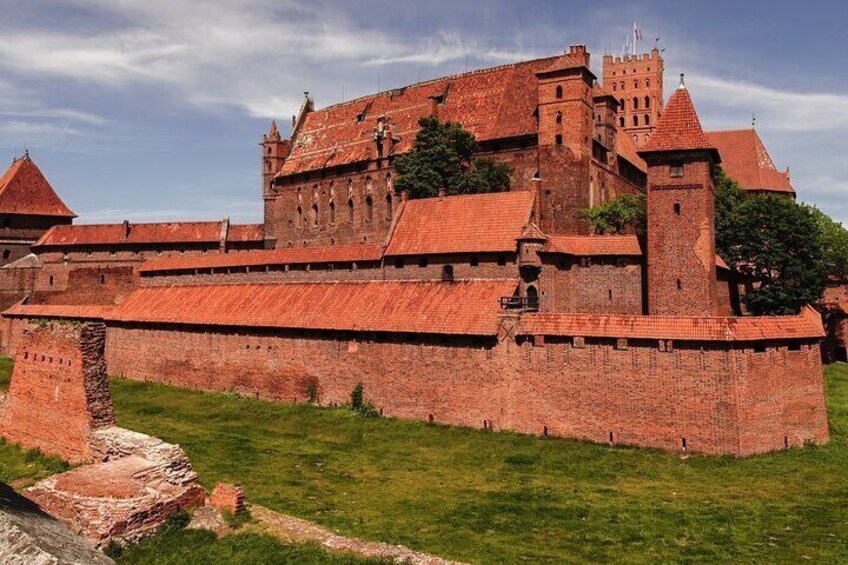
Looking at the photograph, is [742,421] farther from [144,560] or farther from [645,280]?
[144,560]

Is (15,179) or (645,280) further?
(15,179)

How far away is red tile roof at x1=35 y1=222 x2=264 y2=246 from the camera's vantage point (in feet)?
170

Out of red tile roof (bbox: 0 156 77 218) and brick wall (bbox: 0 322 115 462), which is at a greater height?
red tile roof (bbox: 0 156 77 218)

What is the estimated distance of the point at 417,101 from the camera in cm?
5312

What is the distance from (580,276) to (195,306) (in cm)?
2034

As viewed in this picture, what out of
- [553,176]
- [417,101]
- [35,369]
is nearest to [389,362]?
[35,369]

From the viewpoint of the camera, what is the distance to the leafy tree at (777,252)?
34281 mm

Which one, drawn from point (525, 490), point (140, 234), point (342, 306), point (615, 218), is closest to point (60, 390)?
point (525, 490)

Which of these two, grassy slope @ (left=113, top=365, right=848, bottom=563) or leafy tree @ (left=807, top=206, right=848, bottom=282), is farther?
leafy tree @ (left=807, top=206, right=848, bottom=282)

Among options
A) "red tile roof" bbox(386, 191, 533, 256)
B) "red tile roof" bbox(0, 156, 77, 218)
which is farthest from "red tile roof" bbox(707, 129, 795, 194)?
"red tile roof" bbox(0, 156, 77, 218)

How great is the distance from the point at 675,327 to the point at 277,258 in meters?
22.8

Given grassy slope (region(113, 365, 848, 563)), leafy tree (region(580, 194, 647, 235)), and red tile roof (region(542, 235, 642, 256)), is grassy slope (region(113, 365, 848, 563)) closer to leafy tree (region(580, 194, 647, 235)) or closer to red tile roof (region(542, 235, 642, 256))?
red tile roof (region(542, 235, 642, 256))

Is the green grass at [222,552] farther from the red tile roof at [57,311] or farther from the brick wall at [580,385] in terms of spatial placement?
the red tile roof at [57,311]

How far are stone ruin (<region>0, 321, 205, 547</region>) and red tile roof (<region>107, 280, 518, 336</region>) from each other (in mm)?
11976
